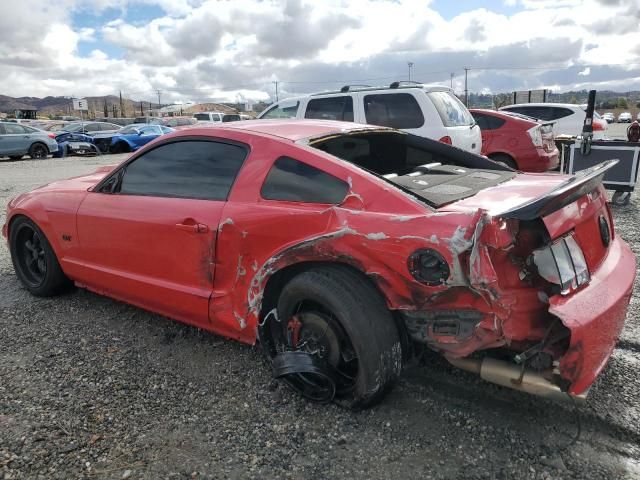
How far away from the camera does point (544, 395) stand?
224 cm

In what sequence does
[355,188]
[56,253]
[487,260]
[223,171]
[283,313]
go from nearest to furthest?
[487,260] < [355,188] < [283,313] < [223,171] < [56,253]

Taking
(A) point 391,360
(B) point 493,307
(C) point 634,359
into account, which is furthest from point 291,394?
(C) point 634,359

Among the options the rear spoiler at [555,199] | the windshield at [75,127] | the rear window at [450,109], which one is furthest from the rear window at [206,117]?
the rear spoiler at [555,199]

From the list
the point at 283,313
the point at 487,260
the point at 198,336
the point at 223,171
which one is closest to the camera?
the point at 487,260

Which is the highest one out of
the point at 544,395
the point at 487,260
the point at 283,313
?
the point at 487,260

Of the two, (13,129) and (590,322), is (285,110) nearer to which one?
(590,322)

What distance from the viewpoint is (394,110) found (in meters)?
7.58

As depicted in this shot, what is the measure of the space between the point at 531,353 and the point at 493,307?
0.28 m

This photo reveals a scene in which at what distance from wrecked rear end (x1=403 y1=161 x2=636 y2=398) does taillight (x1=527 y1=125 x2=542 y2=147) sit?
7026 millimetres

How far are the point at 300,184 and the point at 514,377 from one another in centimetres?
140

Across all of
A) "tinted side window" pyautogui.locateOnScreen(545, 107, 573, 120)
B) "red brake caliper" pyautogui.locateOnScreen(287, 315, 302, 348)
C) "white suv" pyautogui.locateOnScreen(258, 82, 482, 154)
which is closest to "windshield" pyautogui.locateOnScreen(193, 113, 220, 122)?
"tinted side window" pyautogui.locateOnScreen(545, 107, 573, 120)

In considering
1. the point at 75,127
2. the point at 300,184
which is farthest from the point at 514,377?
the point at 75,127

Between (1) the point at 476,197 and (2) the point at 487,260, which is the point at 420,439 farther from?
(1) the point at 476,197

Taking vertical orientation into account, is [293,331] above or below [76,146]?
below
